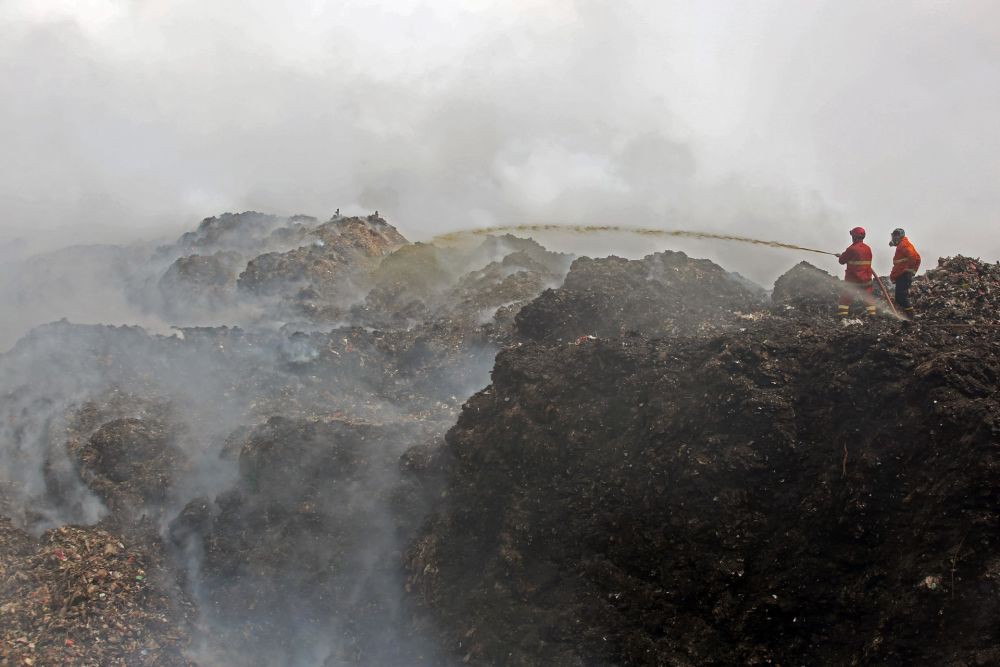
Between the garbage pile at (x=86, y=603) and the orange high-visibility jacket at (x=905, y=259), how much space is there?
15.1 m

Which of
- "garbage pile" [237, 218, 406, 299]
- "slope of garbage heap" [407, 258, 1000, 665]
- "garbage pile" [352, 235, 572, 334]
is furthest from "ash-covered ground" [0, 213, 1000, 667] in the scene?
"garbage pile" [237, 218, 406, 299]

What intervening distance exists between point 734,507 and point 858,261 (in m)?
7.13

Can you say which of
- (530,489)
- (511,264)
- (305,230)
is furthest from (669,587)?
(305,230)

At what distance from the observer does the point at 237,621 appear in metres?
13.3

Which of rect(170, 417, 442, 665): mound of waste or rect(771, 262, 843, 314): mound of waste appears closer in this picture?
rect(170, 417, 442, 665): mound of waste

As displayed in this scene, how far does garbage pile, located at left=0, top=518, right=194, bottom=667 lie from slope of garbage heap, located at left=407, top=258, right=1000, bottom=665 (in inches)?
183

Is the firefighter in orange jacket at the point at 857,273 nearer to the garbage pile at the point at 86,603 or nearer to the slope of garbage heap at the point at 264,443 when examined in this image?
the slope of garbage heap at the point at 264,443

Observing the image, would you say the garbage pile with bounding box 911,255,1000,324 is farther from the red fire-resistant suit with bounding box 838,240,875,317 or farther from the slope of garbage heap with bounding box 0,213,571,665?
the slope of garbage heap with bounding box 0,213,571,665

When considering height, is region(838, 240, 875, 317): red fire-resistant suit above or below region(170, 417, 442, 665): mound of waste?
above

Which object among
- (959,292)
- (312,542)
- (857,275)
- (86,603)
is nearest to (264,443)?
(312,542)

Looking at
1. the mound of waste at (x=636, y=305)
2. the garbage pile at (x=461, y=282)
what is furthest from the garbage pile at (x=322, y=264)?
the mound of waste at (x=636, y=305)

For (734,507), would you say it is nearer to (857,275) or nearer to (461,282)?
(857,275)

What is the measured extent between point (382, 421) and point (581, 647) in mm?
8905

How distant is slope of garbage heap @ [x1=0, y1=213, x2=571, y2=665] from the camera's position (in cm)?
1308
